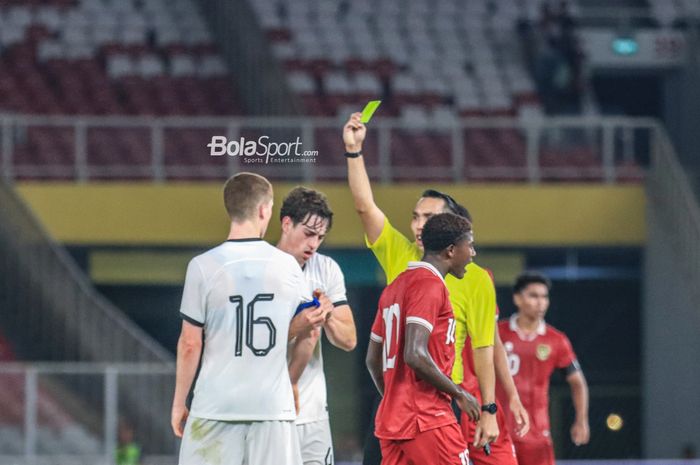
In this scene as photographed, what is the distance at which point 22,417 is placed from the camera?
14375 mm

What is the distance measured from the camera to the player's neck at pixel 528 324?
409 inches

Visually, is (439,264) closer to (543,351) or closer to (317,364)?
(317,364)

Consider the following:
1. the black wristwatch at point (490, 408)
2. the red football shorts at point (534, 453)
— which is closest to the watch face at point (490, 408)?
the black wristwatch at point (490, 408)

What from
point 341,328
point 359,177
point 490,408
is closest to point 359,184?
point 359,177

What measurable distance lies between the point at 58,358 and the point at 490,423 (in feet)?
31.4

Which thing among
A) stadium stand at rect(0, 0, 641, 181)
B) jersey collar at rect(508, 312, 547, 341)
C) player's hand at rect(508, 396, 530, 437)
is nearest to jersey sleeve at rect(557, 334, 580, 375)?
jersey collar at rect(508, 312, 547, 341)

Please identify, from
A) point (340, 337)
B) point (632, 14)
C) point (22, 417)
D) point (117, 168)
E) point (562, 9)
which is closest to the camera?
point (340, 337)

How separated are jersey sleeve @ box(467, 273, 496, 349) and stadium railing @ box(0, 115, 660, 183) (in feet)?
33.9

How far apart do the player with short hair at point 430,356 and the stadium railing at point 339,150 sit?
10888mm

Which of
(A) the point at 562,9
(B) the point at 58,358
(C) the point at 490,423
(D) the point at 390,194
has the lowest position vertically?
(C) the point at 490,423

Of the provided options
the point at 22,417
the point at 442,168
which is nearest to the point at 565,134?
the point at 442,168

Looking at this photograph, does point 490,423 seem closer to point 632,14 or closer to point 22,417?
point 22,417

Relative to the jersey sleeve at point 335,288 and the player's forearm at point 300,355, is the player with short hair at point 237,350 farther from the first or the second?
the jersey sleeve at point 335,288

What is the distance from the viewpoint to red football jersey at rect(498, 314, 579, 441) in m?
10.1
